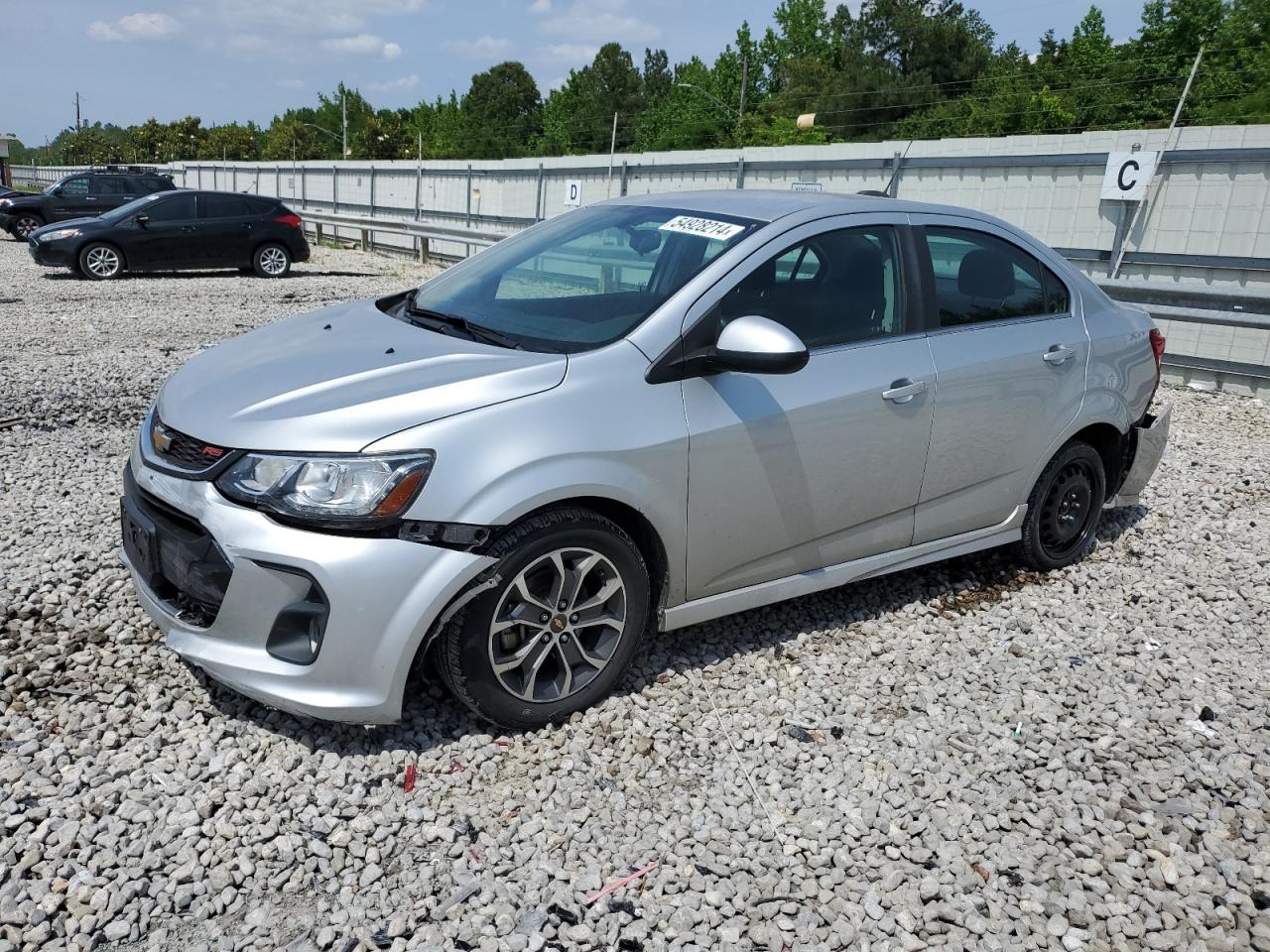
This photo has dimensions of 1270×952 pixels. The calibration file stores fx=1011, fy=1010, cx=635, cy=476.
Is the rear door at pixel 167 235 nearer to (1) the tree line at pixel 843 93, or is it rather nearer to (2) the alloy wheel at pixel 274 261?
(2) the alloy wheel at pixel 274 261

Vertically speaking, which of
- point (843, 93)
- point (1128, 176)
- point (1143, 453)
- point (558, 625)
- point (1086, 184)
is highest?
point (843, 93)

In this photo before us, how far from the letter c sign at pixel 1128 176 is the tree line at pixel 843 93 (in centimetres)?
2717

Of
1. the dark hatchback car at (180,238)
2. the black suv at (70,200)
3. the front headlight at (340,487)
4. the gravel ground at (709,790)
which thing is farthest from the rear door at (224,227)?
the front headlight at (340,487)

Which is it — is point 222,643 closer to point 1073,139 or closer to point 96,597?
point 96,597

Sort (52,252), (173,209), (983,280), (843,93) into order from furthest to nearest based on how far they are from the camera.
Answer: (843,93), (173,209), (52,252), (983,280)

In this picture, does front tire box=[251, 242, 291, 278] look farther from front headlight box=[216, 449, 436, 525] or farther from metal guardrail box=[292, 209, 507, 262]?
front headlight box=[216, 449, 436, 525]

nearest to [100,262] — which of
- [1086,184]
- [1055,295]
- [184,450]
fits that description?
[1086,184]

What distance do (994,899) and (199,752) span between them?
2.45 meters

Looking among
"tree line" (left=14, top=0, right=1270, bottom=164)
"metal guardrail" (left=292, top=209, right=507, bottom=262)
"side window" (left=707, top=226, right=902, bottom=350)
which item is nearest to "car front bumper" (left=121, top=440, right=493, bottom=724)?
"side window" (left=707, top=226, right=902, bottom=350)

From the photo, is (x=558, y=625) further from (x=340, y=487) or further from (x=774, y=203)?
(x=774, y=203)

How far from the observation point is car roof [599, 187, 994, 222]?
13.3ft

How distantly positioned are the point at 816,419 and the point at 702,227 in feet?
2.90

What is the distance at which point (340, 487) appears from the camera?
9.80 ft

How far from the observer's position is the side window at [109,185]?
71.8 feet
